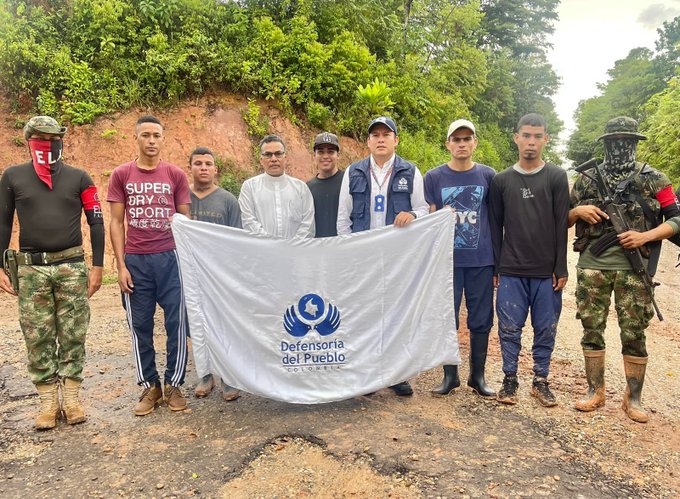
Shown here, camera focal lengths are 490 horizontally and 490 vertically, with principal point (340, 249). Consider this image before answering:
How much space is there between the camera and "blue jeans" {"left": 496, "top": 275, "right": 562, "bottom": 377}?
409 centimetres

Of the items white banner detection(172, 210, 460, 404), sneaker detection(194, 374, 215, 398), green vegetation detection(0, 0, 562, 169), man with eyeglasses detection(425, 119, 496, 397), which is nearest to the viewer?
white banner detection(172, 210, 460, 404)

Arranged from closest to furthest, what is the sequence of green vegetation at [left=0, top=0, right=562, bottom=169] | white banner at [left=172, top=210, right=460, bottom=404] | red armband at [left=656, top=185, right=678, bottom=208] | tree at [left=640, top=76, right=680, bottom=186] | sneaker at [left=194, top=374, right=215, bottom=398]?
red armband at [left=656, top=185, right=678, bottom=208] → white banner at [left=172, top=210, right=460, bottom=404] → sneaker at [left=194, top=374, right=215, bottom=398] → green vegetation at [left=0, top=0, right=562, bottom=169] → tree at [left=640, top=76, right=680, bottom=186]

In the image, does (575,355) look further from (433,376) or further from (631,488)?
(631,488)

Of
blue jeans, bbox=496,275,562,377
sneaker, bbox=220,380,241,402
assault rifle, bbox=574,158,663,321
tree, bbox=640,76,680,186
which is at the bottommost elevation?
sneaker, bbox=220,380,241,402

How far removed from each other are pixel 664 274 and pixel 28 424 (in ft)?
42.2

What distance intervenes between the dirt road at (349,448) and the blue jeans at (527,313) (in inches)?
16.6

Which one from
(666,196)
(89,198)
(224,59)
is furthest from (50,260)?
(224,59)


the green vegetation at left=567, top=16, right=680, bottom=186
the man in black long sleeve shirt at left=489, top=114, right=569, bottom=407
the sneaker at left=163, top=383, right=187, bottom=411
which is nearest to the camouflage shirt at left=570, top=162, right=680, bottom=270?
the man in black long sleeve shirt at left=489, top=114, right=569, bottom=407

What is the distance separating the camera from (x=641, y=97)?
34.9 meters

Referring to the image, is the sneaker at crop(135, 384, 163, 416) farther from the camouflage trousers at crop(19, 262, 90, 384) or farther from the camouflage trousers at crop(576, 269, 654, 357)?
the camouflage trousers at crop(576, 269, 654, 357)

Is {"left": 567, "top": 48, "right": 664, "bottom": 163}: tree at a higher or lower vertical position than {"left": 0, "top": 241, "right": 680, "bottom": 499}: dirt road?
higher

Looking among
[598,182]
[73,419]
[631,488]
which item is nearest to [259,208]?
[73,419]

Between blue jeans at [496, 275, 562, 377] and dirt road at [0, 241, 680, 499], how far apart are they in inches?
16.6

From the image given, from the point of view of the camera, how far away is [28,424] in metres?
3.92
